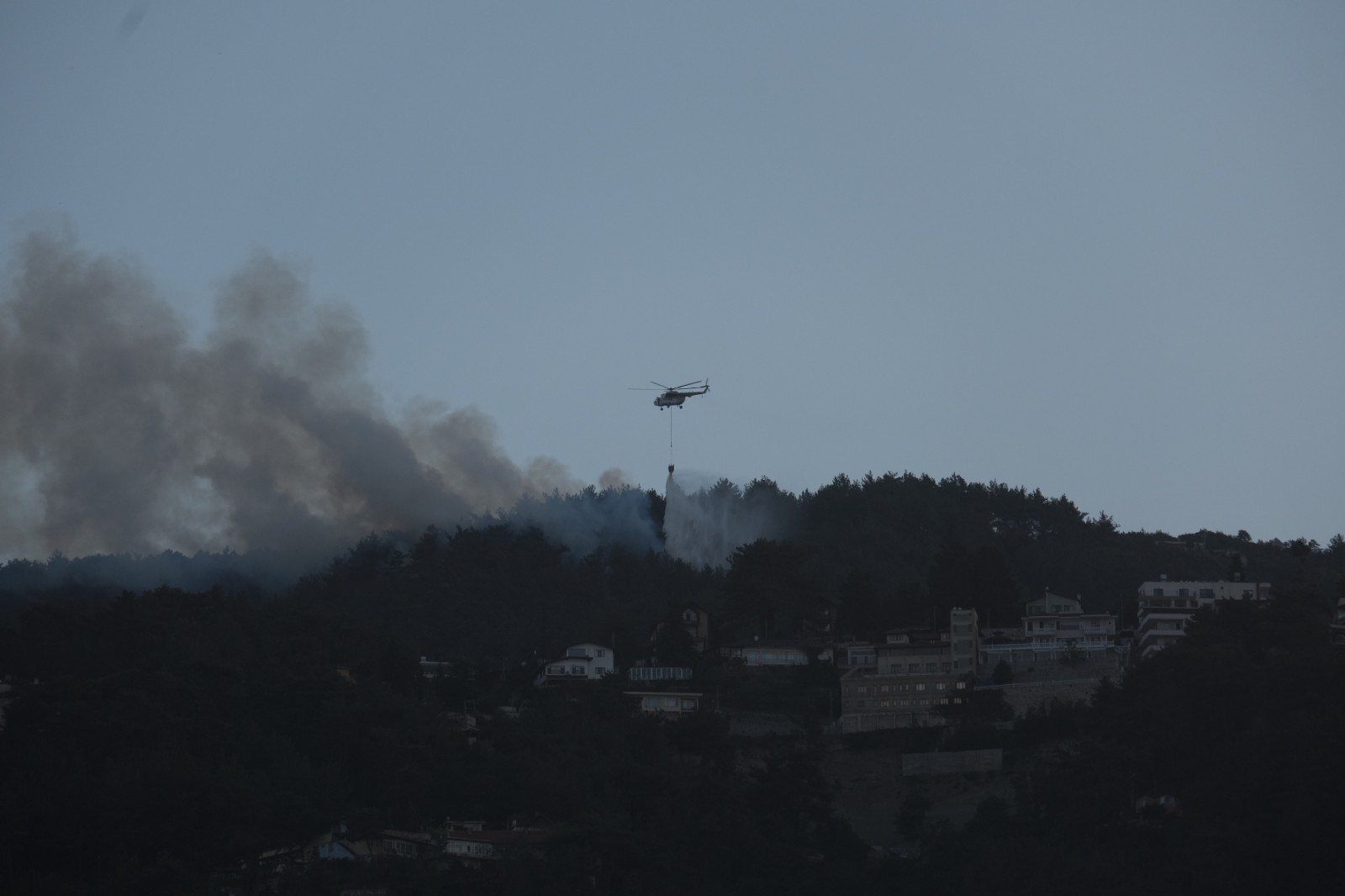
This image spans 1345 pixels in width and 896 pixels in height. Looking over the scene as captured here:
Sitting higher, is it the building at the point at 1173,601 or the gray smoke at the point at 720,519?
the gray smoke at the point at 720,519

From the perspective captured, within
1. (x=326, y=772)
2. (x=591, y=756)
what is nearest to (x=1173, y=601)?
(x=591, y=756)

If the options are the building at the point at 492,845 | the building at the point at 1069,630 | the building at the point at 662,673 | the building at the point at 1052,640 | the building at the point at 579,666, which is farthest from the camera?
the building at the point at 579,666

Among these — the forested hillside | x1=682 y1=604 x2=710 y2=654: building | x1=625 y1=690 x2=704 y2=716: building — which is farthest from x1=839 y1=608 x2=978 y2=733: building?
x1=682 y1=604 x2=710 y2=654: building

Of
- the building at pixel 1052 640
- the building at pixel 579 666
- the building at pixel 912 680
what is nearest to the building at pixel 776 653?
the building at pixel 912 680

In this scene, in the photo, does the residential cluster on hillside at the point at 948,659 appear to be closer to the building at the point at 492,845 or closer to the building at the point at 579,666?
the building at the point at 579,666

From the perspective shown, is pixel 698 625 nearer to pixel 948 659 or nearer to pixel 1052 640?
pixel 948 659

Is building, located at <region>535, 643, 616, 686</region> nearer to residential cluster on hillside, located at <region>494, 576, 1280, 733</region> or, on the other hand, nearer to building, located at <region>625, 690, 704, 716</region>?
residential cluster on hillside, located at <region>494, 576, 1280, 733</region>
